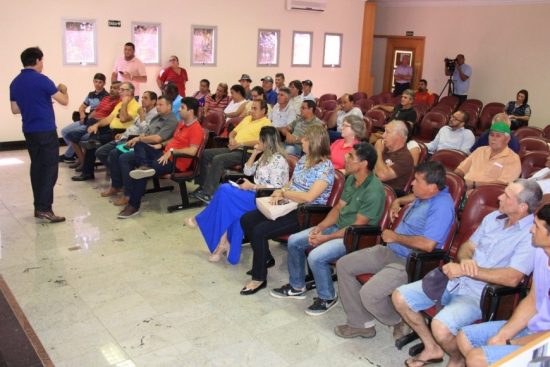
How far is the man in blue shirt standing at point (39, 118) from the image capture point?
511cm

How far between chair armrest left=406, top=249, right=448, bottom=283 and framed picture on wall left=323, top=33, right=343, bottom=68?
1017 centimetres

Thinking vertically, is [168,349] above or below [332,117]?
below

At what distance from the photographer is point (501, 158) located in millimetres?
4711

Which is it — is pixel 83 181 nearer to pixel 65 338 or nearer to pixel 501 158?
pixel 65 338

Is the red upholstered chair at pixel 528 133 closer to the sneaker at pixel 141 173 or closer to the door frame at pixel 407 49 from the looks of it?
the sneaker at pixel 141 173

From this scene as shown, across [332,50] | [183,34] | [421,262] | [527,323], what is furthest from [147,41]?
[527,323]

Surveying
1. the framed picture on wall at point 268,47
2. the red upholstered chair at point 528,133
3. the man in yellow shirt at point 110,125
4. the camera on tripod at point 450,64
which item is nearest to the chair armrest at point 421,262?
the red upholstered chair at point 528,133

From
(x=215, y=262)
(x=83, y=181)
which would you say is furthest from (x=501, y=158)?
(x=83, y=181)

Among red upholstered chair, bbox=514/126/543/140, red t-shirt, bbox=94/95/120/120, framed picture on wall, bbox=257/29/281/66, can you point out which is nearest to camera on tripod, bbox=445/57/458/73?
framed picture on wall, bbox=257/29/281/66

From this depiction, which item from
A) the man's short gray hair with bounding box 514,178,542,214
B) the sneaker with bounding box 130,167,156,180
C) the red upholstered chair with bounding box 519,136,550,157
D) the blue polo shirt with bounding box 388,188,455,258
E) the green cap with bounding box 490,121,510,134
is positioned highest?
the green cap with bounding box 490,121,510,134

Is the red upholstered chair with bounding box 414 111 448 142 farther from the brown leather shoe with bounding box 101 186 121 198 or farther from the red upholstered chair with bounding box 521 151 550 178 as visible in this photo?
the brown leather shoe with bounding box 101 186 121 198

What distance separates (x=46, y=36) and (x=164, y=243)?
18.9 feet

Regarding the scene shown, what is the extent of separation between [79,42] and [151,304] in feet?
22.8

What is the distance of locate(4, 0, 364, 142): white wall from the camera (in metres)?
8.92
